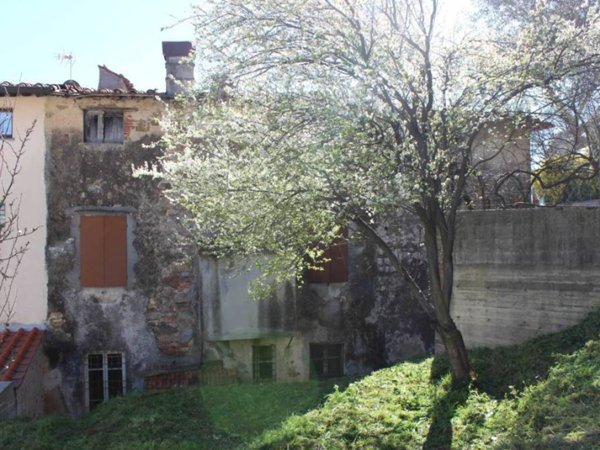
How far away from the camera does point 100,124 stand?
47.3ft

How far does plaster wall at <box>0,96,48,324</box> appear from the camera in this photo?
45.5 ft

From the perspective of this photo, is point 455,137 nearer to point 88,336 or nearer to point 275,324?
point 275,324

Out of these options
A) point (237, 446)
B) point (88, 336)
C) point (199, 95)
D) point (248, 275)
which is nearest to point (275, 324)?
point (248, 275)

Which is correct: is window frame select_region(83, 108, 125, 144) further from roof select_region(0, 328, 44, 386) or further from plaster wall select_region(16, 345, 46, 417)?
plaster wall select_region(16, 345, 46, 417)

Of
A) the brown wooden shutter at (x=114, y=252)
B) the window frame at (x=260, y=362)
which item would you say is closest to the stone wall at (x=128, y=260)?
the brown wooden shutter at (x=114, y=252)

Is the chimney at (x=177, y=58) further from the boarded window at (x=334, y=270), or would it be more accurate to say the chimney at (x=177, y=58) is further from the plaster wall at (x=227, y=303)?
the boarded window at (x=334, y=270)

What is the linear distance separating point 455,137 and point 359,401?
13.2ft

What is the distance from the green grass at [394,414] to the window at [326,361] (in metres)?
3.22

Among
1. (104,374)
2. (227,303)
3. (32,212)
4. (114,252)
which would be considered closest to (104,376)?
(104,374)

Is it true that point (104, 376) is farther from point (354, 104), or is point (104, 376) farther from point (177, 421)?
point (354, 104)

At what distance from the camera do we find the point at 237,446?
29.7 ft

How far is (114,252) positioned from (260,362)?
162 inches

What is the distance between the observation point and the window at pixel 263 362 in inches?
587

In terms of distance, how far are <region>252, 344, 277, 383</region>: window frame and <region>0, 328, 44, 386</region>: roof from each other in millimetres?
4596
